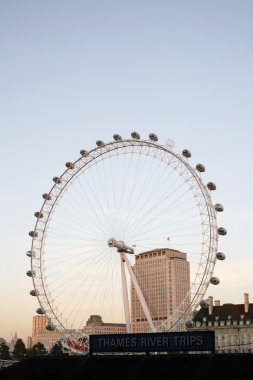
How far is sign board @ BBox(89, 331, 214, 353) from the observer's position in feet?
182

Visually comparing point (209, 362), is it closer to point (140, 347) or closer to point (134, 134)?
point (140, 347)

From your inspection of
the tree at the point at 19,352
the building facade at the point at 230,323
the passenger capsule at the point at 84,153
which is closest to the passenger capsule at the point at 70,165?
the passenger capsule at the point at 84,153

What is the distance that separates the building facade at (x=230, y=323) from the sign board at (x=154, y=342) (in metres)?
74.3

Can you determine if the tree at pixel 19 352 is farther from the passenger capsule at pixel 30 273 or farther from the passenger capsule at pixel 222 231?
the passenger capsule at pixel 222 231

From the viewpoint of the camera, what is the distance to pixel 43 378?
60938mm

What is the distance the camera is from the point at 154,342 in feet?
190

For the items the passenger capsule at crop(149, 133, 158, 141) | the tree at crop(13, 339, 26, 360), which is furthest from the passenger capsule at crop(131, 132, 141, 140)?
the tree at crop(13, 339, 26, 360)

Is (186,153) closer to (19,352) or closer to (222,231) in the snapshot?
(222,231)

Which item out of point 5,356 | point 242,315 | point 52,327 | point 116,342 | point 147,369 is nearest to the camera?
point 147,369

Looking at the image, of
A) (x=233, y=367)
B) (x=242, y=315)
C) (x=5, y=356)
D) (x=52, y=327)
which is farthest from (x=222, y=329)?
(x=233, y=367)

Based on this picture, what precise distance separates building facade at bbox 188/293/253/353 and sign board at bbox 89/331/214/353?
2927 inches

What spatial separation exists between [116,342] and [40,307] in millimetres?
11838

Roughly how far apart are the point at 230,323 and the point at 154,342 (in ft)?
269

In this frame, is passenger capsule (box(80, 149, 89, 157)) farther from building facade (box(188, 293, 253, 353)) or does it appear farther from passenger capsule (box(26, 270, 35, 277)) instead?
building facade (box(188, 293, 253, 353))
